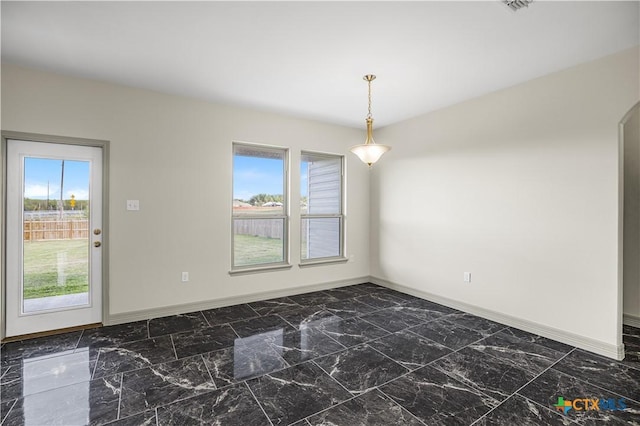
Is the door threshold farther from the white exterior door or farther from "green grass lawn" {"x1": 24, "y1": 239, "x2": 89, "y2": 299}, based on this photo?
"green grass lawn" {"x1": 24, "y1": 239, "x2": 89, "y2": 299}

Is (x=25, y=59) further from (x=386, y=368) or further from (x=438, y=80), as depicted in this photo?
(x=386, y=368)

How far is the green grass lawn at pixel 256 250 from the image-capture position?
4.40m

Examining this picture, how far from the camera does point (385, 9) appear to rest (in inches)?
85.7

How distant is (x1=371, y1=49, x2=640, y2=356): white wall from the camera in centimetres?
284

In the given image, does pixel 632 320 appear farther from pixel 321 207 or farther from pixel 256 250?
pixel 256 250

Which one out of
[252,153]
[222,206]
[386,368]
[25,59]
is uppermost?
[25,59]

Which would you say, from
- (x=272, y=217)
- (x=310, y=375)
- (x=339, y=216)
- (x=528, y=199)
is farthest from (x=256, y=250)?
(x=528, y=199)

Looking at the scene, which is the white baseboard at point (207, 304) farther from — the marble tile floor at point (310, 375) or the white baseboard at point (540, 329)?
the white baseboard at point (540, 329)

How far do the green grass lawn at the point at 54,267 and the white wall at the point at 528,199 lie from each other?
4229mm

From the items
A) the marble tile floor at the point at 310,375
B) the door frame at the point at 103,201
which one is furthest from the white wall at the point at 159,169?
the marble tile floor at the point at 310,375

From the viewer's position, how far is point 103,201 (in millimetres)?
3457

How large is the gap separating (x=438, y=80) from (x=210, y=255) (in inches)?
137

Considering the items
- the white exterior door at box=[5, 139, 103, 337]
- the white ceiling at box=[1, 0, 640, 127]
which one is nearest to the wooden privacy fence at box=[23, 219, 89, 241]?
the white exterior door at box=[5, 139, 103, 337]

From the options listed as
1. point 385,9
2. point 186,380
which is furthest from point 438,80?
point 186,380
